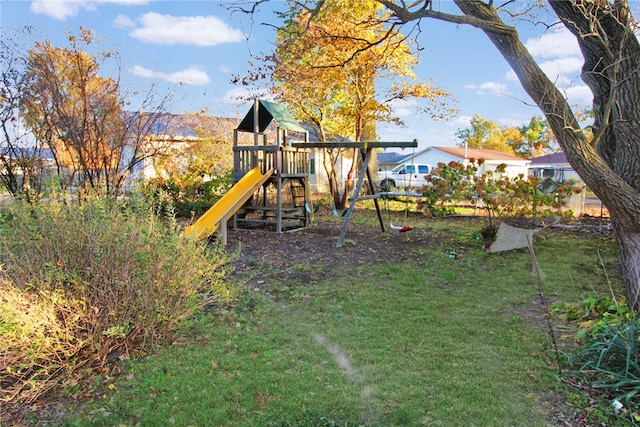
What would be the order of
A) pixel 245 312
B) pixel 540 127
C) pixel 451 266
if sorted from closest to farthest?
pixel 245 312 < pixel 451 266 < pixel 540 127

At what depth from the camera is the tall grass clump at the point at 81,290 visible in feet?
9.74

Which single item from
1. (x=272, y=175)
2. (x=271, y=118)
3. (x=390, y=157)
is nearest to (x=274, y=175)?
(x=272, y=175)

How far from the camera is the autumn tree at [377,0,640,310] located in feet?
13.2

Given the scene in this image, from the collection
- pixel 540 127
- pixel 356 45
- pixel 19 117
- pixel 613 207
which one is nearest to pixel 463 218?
pixel 356 45

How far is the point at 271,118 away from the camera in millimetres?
10859

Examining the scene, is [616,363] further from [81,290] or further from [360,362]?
[81,290]

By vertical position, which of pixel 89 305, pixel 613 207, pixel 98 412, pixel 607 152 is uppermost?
pixel 607 152

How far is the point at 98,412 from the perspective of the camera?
9.17 ft

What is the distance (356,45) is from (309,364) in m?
10.0

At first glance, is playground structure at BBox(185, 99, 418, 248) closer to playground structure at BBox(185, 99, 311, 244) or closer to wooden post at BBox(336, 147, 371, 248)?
playground structure at BBox(185, 99, 311, 244)

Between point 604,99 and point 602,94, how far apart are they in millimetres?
61

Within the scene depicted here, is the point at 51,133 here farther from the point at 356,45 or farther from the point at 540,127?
the point at 540,127

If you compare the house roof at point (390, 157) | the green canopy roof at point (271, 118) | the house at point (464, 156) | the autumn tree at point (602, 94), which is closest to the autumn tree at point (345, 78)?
the green canopy roof at point (271, 118)

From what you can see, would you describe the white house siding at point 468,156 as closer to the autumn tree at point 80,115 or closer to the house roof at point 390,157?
the house roof at point 390,157
